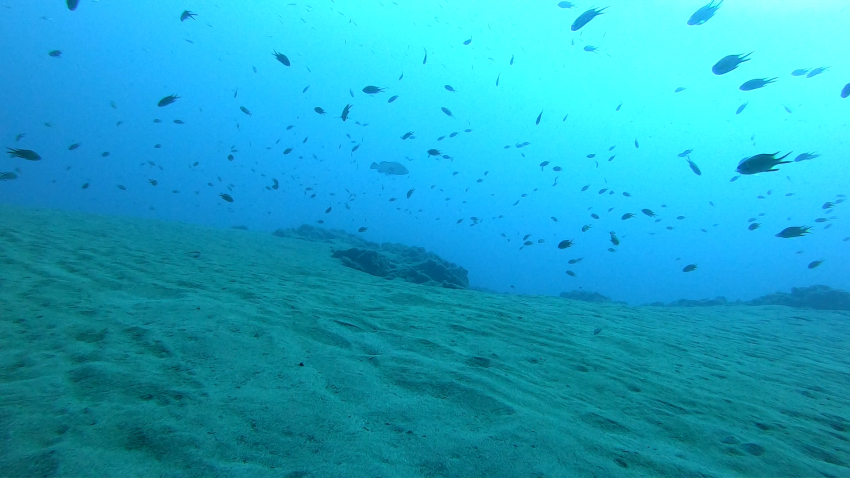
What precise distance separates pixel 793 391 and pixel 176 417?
649 cm

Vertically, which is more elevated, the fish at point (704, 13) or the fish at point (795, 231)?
the fish at point (704, 13)

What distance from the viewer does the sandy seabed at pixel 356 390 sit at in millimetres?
2191

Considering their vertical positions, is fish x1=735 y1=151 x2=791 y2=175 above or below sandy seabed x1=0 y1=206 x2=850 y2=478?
above

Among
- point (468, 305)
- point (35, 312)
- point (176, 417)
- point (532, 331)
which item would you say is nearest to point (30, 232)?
point (35, 312)

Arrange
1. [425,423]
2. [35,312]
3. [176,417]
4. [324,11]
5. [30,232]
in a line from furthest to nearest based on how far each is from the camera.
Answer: [324,11], [30,232], [35,312], [425,423], [176,417]

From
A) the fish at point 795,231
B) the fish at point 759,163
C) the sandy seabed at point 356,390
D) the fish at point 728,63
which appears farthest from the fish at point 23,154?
the fish at point 795,231

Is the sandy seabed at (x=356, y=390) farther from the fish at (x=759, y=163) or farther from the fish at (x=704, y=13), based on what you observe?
the fish at (x=704, y=13)

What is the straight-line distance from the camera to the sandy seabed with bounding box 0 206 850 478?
2191 millimetres

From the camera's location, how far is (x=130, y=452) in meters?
2.03

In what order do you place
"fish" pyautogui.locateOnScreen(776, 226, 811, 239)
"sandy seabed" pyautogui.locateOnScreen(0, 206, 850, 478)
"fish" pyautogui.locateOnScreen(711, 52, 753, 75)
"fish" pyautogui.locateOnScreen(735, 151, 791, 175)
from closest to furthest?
1. "sandy seabed" pyautogui.locateOnScreen(0, 206, 850, 478)
2. "fish" pyautogui.locateOnScreen(735, 151, 791, 175)
3. "fish" pyautogui.locateOnScreen(776, 226, 811, 239)
4. "fish" pyautogui.locateOnScreen(711, 52, 753, 75)

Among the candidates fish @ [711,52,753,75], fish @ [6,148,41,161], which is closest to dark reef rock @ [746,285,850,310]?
fish @ [711,52,753,75]

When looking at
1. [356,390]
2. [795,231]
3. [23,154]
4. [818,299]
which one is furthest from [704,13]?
[23,154]

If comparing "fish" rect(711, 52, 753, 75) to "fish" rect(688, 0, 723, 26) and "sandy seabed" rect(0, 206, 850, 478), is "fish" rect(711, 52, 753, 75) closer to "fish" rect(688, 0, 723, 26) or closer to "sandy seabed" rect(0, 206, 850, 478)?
"fish" rect(688, 0, 723, 26)

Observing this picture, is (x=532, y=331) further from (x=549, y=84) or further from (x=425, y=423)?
(x=549, y=84)
